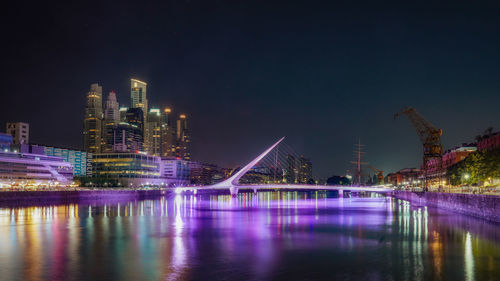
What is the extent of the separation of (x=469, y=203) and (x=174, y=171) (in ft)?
502

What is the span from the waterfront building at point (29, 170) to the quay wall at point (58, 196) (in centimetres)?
2249

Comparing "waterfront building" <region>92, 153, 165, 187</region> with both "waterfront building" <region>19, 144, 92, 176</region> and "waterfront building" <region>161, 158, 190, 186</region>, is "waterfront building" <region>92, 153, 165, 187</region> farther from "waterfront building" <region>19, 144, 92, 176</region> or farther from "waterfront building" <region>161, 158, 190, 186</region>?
"waterfront building" <region>161, 158, 190, 186</region>

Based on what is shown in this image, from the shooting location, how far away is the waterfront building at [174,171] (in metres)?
179

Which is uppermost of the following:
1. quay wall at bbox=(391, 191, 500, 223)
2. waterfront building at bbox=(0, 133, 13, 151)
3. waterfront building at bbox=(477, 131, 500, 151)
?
waterfront building at bbox=(0, 133, 13, 151)

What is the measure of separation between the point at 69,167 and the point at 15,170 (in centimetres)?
2689

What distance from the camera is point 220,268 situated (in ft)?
55.0

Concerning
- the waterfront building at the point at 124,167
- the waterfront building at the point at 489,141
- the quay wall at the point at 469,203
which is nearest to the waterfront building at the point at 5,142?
the waterfront building at the point at 124,167

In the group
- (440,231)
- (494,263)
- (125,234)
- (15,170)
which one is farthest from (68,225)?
(15,170)

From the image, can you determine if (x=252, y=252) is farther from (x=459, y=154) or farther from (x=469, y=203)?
(x=459, y=154)

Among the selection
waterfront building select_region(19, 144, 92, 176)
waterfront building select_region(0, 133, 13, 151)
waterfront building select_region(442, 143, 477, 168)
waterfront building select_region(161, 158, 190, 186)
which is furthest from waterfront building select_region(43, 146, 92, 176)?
waterfront building select_region(442, 143, 477, 168)

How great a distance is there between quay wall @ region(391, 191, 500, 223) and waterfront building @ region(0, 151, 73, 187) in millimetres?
75029

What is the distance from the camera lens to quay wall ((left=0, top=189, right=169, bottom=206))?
189 feet

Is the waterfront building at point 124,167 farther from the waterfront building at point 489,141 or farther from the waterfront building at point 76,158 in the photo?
the waterfront building at point 489,141

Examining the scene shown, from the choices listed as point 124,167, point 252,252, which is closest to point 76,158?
point 124,167
